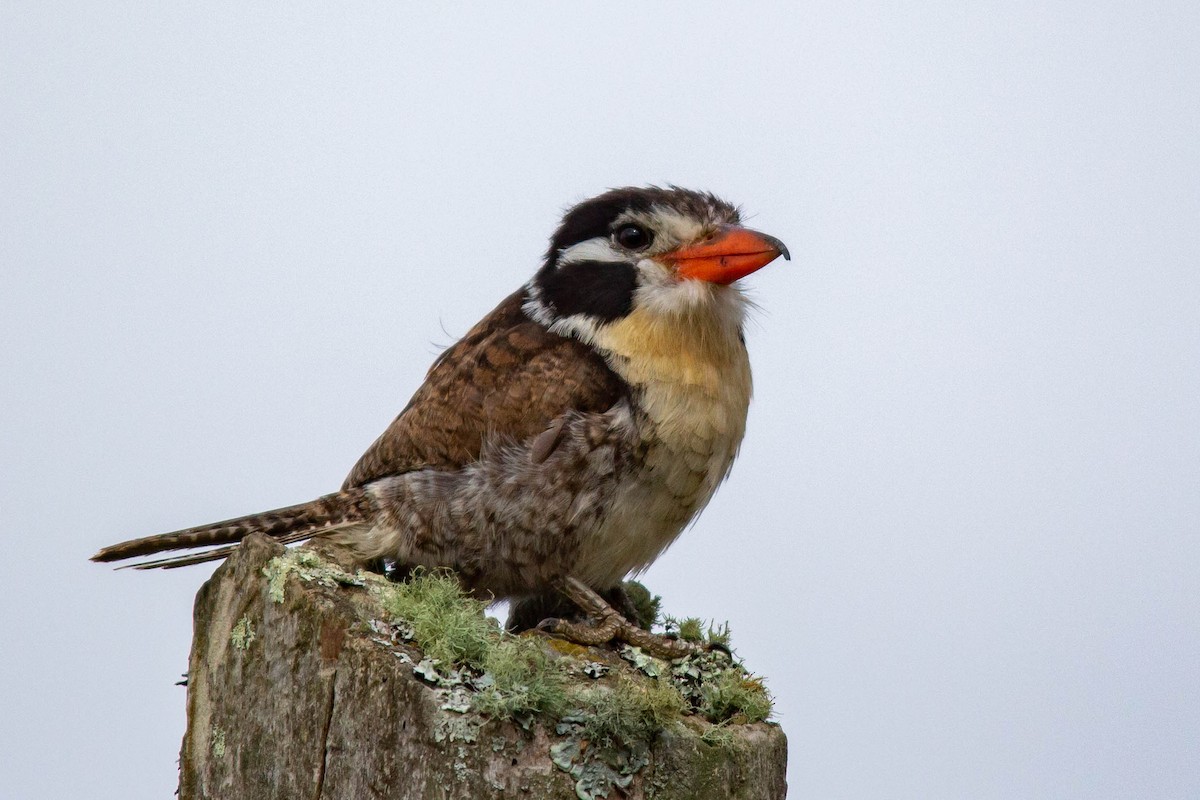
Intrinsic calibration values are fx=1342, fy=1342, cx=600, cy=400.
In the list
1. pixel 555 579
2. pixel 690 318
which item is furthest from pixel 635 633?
pixel 690 318

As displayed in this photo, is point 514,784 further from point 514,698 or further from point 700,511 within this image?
point 700,511

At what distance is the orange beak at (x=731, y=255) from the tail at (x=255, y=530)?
158 centimetres

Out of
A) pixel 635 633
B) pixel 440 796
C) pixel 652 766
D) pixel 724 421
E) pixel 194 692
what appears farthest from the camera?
pixel 724 421

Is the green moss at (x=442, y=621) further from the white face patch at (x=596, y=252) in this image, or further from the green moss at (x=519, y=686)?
the white face patch at (x=596, y=252)

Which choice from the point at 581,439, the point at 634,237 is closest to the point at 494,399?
the point at 581,439

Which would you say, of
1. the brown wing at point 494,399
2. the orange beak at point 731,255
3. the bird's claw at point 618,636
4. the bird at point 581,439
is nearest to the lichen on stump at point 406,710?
the bird's claw at point 618,636

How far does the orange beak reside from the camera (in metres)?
5.26

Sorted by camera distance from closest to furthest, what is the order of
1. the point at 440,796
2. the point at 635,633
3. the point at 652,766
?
the point at 440,796, the point at 652,766, the point at 635,633

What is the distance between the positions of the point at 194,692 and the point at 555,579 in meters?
1.41

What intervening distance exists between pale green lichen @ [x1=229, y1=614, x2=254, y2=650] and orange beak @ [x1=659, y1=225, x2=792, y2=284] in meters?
2.20

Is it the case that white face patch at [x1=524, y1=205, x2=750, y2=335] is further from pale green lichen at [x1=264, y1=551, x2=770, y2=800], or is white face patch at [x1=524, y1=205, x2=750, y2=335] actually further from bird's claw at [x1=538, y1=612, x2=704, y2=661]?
pale green lichen at [x1=264, y1=551, x2=770, y2=800]

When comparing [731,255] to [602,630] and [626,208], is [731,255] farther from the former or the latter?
[602,630]

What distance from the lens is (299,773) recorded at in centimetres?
387

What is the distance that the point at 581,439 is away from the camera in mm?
4973
